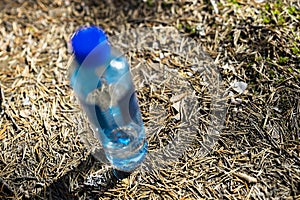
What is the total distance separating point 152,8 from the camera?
260cm

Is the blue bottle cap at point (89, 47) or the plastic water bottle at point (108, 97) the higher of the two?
the blue bottle cap at point (89, 47)

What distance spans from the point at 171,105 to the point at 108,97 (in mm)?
388

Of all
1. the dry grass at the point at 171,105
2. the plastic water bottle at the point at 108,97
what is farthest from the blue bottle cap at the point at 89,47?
the dry grass at the point at 171,105

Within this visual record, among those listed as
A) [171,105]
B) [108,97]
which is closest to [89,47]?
[108,97]

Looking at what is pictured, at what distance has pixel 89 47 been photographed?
1.60 metres

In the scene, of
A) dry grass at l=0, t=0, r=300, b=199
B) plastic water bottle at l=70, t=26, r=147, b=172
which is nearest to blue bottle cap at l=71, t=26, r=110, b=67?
plastic water bottle at l=70, t=26, r=147, b=172

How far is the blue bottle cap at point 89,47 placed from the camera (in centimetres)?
160

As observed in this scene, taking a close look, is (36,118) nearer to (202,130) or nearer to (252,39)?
(202,130)

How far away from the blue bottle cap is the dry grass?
58cm

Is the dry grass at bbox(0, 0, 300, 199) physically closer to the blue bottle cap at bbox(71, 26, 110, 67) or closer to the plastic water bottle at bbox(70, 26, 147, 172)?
the plastic water bottle at bbox(70, 26, 147, 172)

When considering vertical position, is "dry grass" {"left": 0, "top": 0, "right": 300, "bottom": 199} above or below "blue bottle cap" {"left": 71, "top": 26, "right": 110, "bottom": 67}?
below

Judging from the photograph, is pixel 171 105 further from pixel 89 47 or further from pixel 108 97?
pixel 89 47

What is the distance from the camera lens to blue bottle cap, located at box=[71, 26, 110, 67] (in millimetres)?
1599

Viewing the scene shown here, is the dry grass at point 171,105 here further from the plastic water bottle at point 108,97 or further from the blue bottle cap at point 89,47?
the blue bottle cap at point 89,47
